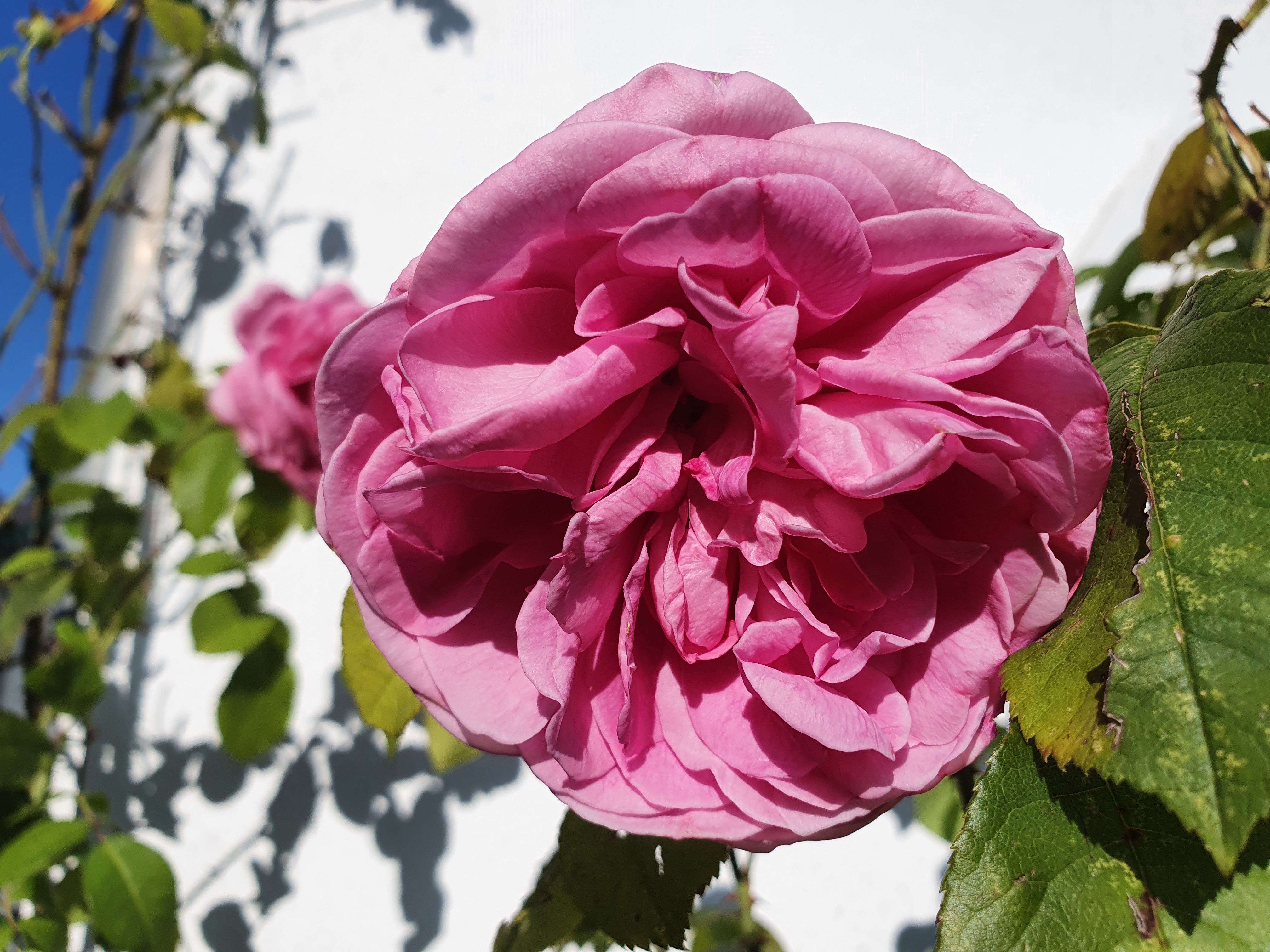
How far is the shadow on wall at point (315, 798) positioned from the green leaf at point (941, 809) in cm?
45

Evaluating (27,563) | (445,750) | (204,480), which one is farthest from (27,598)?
(445,750)

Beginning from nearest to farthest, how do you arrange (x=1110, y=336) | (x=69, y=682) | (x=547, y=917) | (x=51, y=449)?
1. (x=1110, y=336)
2. (x=547, y=917)
3. (x=69, y=682)
4. (x=51, y=449)

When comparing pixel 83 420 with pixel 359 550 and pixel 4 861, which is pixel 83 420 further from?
pixel 359 550

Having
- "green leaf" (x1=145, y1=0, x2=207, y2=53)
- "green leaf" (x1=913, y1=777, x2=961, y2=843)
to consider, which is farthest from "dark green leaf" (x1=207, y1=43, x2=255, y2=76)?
"green leaf" (x1=913, y1=777, x2=961, y2=843)

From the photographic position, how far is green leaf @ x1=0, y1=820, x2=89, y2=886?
587 mm

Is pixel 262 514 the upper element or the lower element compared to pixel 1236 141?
lower

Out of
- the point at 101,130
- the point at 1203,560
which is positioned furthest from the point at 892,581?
the point at 101,130

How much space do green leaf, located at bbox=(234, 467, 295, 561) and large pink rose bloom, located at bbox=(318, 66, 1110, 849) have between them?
1.94 feet

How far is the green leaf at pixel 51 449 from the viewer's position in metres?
0.76

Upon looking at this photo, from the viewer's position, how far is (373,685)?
0.39 meters

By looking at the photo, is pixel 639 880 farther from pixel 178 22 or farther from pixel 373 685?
pixel 178 22

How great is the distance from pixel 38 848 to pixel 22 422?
15.6 inches

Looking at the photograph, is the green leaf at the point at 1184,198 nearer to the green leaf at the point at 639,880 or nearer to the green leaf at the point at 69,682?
the green leaf at the point at 639,880

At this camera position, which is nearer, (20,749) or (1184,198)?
(1184,198)
